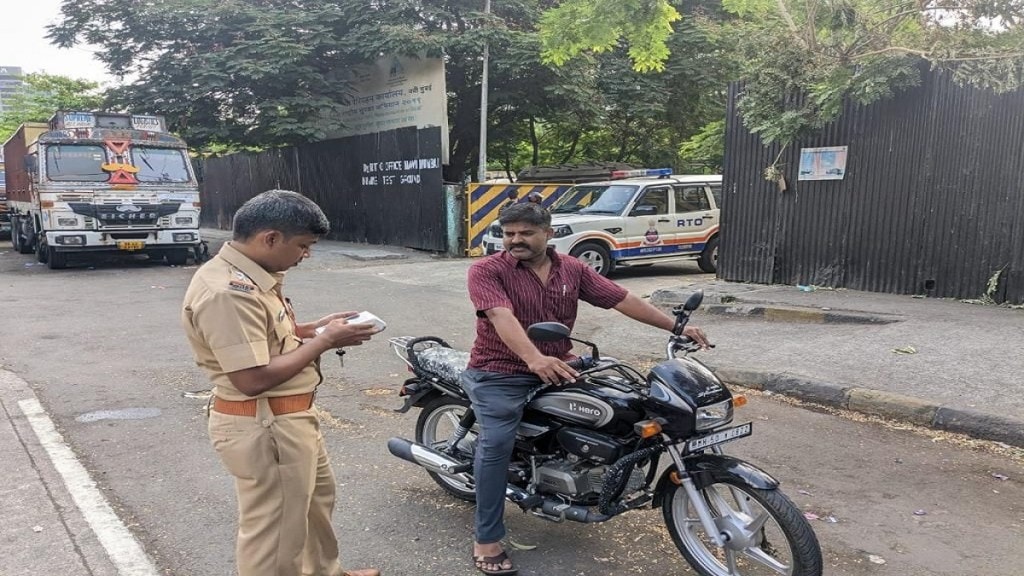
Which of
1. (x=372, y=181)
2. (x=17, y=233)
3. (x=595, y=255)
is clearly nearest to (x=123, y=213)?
(x=372, y=181)

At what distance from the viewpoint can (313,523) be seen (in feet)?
9.48

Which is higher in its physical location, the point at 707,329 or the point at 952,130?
the point at 952,130

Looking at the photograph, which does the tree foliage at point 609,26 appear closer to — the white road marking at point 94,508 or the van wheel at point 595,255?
the van wheel at point 595,255

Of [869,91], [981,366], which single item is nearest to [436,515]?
[981,366]

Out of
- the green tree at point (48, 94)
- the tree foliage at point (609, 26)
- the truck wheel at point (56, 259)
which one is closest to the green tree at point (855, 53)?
the tree foliage at point (609, 26)

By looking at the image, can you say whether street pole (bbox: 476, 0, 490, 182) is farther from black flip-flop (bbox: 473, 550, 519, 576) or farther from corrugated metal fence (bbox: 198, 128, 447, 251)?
black flip-flop (bbox: 473, 550, 519, 576)

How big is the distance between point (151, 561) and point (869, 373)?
5.40 meters

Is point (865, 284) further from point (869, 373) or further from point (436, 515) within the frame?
point (436, 515)

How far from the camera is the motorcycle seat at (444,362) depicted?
381cm

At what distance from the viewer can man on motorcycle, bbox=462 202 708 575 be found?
3.27 meters

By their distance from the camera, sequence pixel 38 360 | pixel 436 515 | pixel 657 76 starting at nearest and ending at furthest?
pixel 436 515, pixel 38 360, pixel 657 76

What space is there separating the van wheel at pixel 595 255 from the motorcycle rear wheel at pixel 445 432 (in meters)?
8.51

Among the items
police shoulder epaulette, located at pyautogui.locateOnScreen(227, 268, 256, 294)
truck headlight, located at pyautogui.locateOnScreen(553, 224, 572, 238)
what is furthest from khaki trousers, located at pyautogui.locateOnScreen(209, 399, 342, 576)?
truck headlight, located at pyautogui.locateOnScreen(553, 224, 572, 238)

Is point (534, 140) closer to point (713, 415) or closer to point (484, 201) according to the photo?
point (484, 201)
